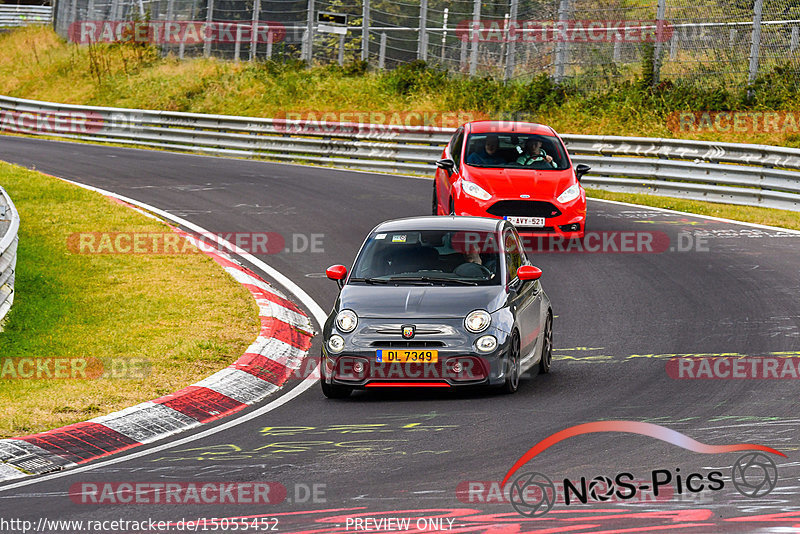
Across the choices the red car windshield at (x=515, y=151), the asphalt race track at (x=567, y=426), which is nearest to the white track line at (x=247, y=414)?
the asphalt race track at (x=567, y=426)

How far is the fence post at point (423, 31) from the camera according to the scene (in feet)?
106

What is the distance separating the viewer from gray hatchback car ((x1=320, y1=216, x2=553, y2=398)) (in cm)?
979

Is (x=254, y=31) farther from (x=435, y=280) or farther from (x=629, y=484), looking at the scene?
(x=629, y=484)

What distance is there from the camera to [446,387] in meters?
10.1

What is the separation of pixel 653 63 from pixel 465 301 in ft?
65.3

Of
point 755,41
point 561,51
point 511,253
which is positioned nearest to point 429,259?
point 511,253

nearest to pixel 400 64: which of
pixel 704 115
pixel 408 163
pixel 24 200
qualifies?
pixel 408 163

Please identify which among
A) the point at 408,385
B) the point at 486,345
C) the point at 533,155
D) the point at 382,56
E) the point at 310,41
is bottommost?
the point at 408,385

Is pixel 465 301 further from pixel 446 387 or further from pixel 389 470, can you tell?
pixel 389 470

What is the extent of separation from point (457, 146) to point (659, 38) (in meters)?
10.8

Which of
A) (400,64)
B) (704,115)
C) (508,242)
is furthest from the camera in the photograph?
(400,64)

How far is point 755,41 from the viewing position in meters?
25.1

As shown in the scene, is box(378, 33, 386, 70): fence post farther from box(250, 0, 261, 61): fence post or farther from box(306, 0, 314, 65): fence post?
box(250, 0, 261, 61): fence post

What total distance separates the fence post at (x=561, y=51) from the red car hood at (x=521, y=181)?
11.5 meters
